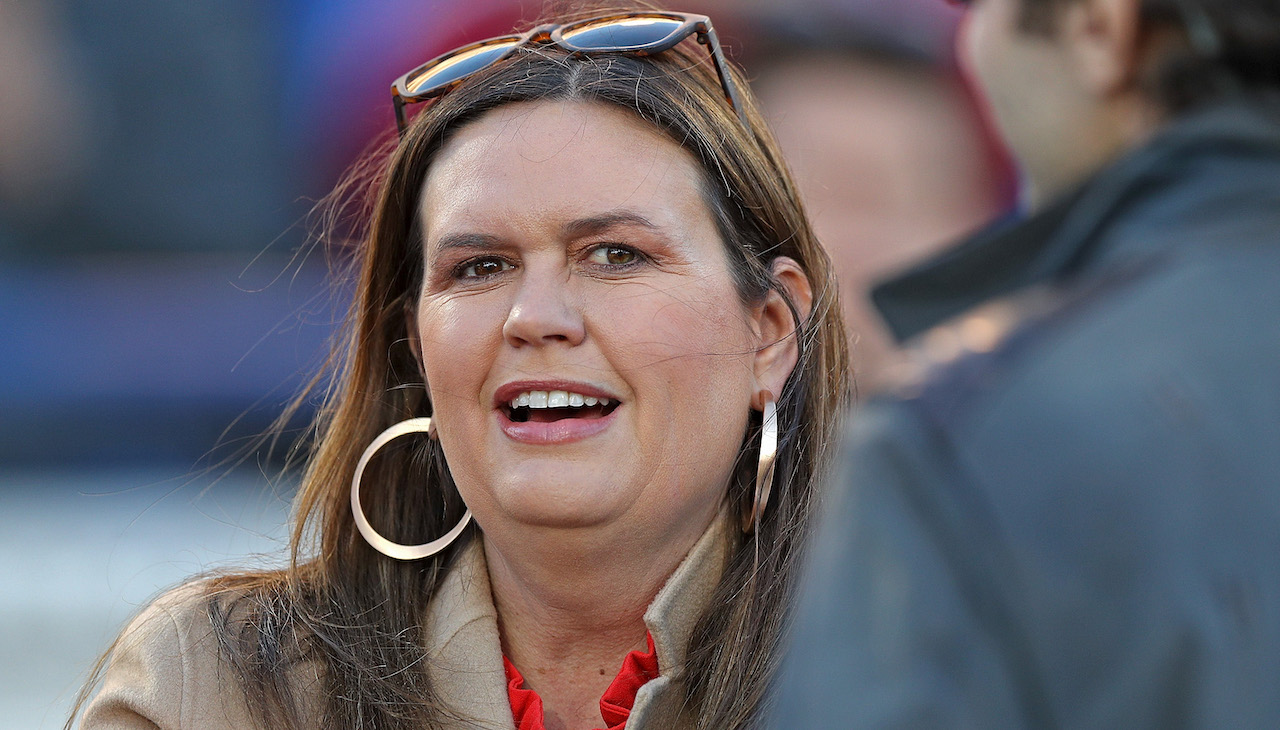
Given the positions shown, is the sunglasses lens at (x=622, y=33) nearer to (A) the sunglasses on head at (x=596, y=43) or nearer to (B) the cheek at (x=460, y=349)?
(A) the sunglasses on head at (x=596, y=43)

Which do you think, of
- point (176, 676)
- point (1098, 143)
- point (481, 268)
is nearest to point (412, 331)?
point (481, 268)

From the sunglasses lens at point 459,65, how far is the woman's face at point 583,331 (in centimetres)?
15

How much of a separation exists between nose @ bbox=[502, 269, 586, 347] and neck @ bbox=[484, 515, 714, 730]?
299 millimetres

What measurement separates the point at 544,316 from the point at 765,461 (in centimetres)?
44

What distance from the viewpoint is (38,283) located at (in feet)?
21.4

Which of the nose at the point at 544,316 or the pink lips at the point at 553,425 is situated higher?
the nose at the point at 544,316

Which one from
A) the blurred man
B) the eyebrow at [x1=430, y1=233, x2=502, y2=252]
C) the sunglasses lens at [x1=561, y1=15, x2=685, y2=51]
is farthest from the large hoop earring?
the blurred man

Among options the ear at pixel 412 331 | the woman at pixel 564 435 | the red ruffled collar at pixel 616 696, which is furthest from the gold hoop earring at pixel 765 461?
the ear at pixel 412 331

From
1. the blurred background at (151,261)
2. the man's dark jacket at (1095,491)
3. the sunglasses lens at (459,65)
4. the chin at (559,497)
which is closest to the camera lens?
the man's dark jacket at (1095,491)

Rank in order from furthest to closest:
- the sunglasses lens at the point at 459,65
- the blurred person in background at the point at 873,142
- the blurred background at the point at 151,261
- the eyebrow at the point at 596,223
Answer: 1. the blurred background at the point at 151,261
2. the blurred person in background at the point at 873,142
3. the sunglasses lens at the point at 459,65
4. the eyebrow at the point at 596,223

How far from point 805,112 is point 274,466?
444 centimetres

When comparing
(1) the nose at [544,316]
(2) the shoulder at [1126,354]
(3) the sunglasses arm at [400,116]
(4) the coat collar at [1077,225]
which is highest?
(4) the coat collar at [1077,225]

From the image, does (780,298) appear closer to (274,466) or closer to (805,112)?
(805,112)

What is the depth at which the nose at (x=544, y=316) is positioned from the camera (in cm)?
195
